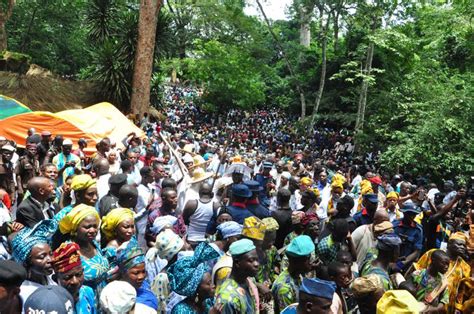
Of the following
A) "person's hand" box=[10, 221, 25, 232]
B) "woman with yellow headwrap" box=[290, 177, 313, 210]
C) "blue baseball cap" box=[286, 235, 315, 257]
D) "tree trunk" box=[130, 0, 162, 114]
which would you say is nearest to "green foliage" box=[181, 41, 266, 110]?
"tree trunk" box=[130, 0, 162, 114]

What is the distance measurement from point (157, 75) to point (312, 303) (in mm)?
20667

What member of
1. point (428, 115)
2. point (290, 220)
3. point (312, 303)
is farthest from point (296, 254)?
point (428, 115)

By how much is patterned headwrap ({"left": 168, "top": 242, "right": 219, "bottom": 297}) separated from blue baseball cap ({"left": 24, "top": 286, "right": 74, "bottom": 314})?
2.69ft

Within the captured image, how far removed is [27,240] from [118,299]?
96 centimetres

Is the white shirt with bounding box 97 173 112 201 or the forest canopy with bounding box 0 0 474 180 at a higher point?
the forest canopy with bounding box 0 0 474 180

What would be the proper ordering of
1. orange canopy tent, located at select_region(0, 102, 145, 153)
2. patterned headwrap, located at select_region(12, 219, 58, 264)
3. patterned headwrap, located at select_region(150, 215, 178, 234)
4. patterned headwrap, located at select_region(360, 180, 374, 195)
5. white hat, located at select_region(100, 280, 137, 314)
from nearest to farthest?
white hat, located at select_region(100, 280, 137, 314)
patterned headwrap, located at select_region(12, 219, 58, 264)
patterned headwrap, located at select_region(150, 215, 178, 234)
patterned headwrap, located at select_region(360, 180, 374, 195)
orange canopy tent, located at select_region(0, 102, 145, 153)

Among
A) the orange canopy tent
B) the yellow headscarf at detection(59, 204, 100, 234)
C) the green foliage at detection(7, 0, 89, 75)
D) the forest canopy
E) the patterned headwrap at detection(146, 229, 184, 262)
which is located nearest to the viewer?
the yellow headscarf at detection(59, 204, 100, 234)

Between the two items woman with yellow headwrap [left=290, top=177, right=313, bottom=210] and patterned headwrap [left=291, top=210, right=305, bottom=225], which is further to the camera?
woman with yellow headwrap [left=290, top=177, right=313, bottom=210]

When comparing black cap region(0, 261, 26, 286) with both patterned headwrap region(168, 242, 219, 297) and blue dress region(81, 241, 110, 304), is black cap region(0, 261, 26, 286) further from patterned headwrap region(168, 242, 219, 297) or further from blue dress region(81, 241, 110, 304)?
patterned headwrap region(168, 242, 219, 297)

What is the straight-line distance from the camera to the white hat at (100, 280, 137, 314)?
2971 mm

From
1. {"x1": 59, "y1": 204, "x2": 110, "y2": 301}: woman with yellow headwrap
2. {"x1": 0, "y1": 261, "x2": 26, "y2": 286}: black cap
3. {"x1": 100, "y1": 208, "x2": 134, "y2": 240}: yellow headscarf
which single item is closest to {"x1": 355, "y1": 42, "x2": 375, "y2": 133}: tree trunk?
{"x1": 100, "y1": 208, "x2": 134, "y2": 240}: yellow headscarf

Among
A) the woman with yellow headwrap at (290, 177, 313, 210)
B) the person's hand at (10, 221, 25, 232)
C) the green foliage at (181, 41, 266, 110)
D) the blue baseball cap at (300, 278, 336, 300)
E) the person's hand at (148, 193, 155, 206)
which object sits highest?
the green foliage at (181, 41, 266, 110)

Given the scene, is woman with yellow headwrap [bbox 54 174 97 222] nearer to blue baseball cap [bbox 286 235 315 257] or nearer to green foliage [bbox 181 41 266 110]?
blue baseball cap [bbox 286 235 315 257]

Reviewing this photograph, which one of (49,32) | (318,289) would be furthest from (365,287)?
(49,32)
